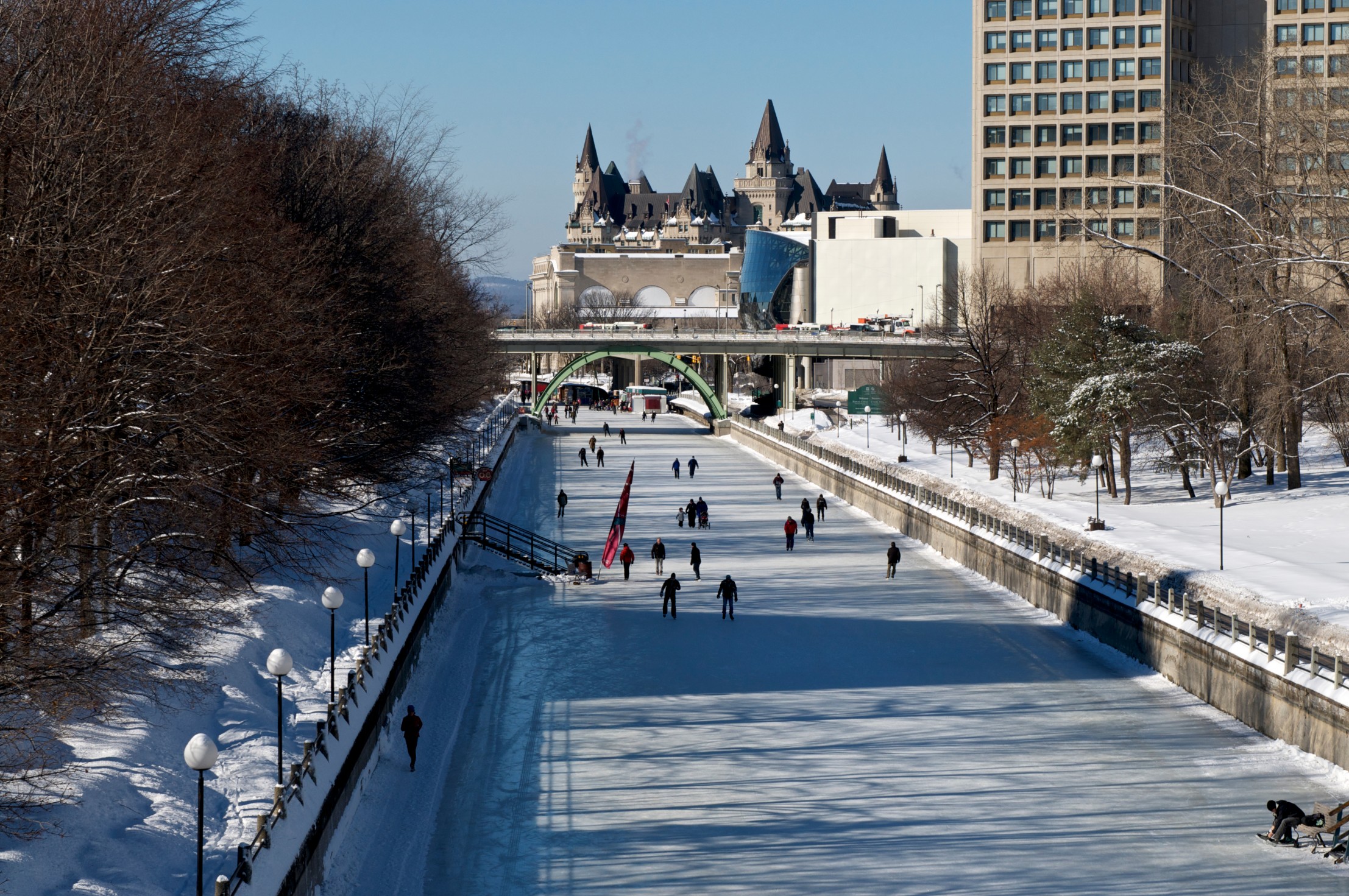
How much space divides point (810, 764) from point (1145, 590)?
941 cm

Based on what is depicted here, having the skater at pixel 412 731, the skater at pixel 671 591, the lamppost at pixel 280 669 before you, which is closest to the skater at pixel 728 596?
the skater at pixel 671 591

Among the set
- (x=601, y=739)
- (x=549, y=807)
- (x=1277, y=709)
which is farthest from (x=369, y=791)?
(x=1277, y=709)

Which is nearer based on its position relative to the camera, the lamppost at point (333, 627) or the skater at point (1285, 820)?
the skater at point (1285, 820)

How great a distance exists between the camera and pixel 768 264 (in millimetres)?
153750

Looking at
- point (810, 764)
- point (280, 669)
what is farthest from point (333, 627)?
point (810, 764)

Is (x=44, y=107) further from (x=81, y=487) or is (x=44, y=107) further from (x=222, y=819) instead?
(x=222, y=819)

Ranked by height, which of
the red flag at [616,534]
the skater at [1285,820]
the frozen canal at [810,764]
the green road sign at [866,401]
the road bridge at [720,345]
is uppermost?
the road bridge at [720,345]

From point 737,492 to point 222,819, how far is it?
44.8 meters

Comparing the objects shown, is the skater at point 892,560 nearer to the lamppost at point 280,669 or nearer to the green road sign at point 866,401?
the lamppost at point 280,669

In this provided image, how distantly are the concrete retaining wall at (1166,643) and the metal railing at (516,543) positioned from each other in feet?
32.4

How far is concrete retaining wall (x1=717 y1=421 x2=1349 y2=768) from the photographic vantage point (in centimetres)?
2022

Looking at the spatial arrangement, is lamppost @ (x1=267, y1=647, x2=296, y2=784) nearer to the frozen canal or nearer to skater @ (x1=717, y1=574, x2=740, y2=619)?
the frozen canal

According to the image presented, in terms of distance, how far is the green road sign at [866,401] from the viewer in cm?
7625

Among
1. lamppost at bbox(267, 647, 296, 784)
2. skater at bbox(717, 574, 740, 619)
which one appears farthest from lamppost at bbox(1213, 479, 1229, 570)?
lamppost at bbox(267, 647, 296, 784)
